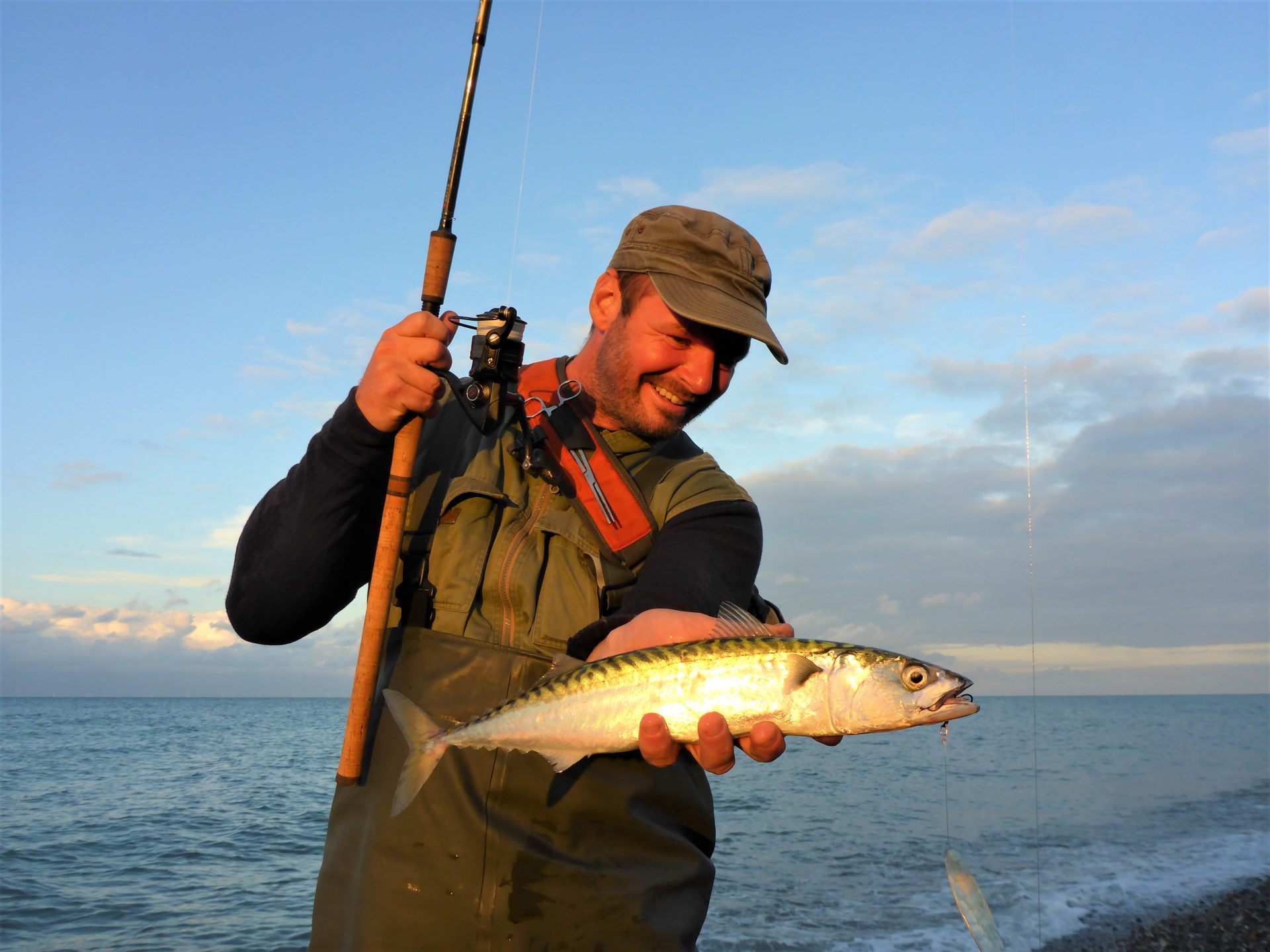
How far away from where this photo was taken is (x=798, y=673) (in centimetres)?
303

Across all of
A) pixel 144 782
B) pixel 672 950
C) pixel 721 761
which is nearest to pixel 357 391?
pixel 721 761

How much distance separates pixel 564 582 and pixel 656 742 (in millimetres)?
649

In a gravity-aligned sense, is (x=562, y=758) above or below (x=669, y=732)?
below

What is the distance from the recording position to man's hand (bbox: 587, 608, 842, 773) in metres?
2.93

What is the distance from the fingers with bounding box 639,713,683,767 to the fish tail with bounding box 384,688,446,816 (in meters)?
0.66

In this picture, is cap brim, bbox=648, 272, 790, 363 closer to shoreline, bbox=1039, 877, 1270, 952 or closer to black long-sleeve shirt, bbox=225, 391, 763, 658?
black long-sleeve shirt, bbox=225, 391, 763, 658

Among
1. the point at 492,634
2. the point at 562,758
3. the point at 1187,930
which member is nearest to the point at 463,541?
the point at 492,634

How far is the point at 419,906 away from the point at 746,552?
1.74 meters

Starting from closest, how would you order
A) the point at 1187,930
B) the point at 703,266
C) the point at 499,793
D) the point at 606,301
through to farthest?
the point at 499,793 < the point at 703,266 < the point at 606,301 < the point at 1187,930

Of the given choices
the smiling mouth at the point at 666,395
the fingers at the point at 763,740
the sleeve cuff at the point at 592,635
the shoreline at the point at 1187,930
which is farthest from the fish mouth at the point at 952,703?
the shoreline at the point at 1187,930

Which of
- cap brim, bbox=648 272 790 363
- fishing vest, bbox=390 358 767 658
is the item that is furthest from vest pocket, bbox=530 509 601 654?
cap brim, bbox=648 272 790 363

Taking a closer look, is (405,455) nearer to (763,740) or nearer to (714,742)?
(714,742)

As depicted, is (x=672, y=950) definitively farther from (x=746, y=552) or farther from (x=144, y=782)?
(x=144, y=782)

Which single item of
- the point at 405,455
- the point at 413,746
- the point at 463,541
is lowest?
the point at 413,746
